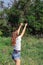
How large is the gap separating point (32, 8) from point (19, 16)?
1.61 m

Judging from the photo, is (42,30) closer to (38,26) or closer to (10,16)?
(38,26)

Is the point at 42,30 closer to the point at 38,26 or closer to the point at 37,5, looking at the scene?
the point at 38,26

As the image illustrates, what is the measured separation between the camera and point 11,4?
30062 millimetres

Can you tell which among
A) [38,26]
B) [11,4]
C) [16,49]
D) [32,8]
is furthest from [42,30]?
[16,49]

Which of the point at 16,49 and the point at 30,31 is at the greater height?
the point at 16,49

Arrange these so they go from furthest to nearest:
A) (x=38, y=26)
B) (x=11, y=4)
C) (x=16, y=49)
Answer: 1. (x=11, y=4)
2. (x=38, y=26)
3. (x=16, y=49)

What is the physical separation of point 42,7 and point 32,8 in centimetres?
117

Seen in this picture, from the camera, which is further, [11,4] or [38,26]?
[11,4]

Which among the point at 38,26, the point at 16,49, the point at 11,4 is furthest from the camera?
the point at 11,4

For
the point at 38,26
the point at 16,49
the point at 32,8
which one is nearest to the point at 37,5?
the point at 32,8

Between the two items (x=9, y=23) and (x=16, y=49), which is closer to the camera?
(x=16, y=49)

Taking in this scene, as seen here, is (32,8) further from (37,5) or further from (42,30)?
(42,30)

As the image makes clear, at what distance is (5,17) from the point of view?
28625mm

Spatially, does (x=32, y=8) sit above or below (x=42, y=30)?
above
